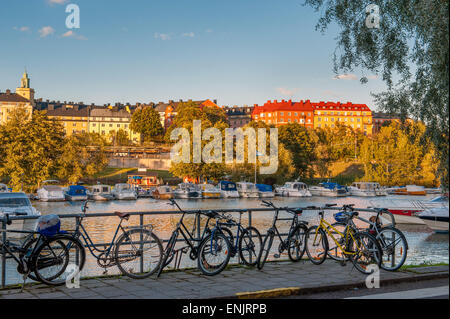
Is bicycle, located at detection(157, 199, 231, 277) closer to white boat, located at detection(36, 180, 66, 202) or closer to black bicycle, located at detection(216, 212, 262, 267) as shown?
black bicycle, located at detection(216, 212, 262, 267)

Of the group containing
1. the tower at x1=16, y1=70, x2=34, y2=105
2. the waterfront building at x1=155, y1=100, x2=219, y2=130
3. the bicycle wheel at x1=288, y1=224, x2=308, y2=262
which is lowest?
the bicycle wheel at x1=288, y1=224, x2=308, y2=262

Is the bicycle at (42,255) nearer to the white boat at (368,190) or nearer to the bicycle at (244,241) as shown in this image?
the bicycle at (244,241)

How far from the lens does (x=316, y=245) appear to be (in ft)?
36.5

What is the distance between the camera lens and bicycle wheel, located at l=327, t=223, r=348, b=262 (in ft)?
34.7

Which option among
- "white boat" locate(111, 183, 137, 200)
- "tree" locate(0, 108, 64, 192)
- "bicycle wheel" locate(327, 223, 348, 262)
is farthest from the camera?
"white boat" locate(111, 183, 137, 200)

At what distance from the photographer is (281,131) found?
10462 cm

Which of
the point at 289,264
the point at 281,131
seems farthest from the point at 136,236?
the point at 281,131

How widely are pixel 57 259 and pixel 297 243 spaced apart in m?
5.04

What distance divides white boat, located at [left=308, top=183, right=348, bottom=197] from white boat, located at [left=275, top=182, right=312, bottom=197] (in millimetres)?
2569

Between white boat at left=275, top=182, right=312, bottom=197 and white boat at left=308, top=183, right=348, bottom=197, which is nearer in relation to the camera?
white boat at left=275, top=182, right=312, bottom=197

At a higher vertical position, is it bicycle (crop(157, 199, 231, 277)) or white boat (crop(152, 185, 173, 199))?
bicycle (crop(157, 199, 231, 277))

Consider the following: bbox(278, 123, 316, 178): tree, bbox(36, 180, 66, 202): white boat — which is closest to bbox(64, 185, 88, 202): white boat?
bbox(36, 180, 66, 202): white boat
